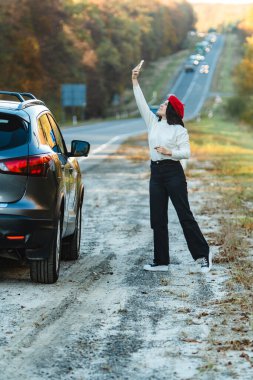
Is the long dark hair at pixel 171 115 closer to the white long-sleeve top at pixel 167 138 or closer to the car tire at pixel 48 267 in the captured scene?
the white long-sleeve top at pixel 167 138

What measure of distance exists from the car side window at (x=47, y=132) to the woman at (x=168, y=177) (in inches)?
37.4

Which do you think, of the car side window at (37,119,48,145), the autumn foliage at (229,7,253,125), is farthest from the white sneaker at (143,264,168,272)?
the autumn foliage at (229,7,253,125)

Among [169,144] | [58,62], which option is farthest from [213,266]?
[58,62]

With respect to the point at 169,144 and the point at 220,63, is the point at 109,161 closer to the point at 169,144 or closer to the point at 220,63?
the point at 169,144

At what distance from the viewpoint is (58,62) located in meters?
91.9

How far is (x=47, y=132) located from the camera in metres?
9.26

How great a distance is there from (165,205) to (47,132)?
1.47 m

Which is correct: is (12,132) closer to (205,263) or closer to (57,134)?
(57,134)

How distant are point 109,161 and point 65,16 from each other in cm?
7712

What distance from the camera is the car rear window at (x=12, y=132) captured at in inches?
329

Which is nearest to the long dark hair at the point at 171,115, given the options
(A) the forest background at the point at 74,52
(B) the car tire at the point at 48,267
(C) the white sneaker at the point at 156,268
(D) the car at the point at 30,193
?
(D) the car at the point at 30,193

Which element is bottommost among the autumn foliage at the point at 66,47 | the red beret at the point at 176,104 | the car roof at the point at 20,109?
the autumn foliage at the point at 66,47

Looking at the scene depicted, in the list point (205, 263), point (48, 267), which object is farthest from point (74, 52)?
point (48, 267)

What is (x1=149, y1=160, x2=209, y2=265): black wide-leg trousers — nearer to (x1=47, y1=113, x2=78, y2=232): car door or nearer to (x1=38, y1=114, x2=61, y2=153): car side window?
(x1=47, y1=113, x2=78, y2=232): car door
